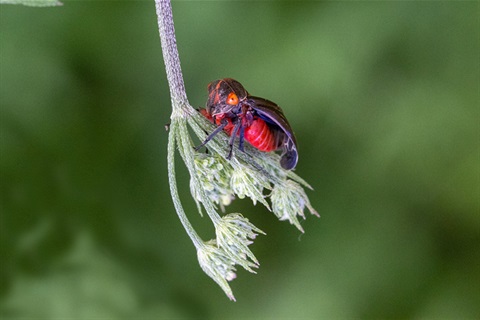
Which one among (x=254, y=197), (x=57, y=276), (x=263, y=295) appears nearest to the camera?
(x=254, y=197)

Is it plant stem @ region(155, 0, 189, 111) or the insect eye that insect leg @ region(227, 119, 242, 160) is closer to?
the insect eye

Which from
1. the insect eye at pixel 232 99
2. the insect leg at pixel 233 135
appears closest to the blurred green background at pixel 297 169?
the insect leg at pixel 233 135

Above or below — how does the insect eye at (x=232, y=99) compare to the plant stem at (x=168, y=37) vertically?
below

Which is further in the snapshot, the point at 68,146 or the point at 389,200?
the point at 389,200

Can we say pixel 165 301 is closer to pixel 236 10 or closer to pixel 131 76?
pixel 131 76

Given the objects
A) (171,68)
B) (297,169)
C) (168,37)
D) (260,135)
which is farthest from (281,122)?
(297,169)

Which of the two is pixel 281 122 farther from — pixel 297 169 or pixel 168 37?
pixel 297 169

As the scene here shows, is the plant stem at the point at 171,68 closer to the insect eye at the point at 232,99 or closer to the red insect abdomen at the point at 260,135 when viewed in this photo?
the insect eye at the point at 232,99

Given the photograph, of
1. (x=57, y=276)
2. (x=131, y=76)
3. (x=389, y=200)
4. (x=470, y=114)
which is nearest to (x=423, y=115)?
(x=470, y=114)
